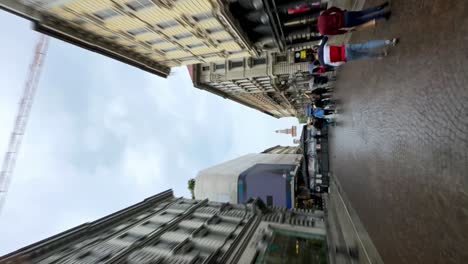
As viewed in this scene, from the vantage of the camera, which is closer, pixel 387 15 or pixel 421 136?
pixel 421 136

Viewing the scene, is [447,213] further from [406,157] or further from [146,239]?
[146,239]

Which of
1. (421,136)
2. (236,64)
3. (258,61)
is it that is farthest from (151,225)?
(258,61)

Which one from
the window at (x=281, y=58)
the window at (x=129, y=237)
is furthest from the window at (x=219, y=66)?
the window at (x=129, y=237)

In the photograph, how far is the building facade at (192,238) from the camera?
12.2 m

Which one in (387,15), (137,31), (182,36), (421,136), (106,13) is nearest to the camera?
(421,136)

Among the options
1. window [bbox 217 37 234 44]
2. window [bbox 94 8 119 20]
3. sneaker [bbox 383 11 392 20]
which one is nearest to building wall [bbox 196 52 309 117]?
window [bbox 217 37 234 44]

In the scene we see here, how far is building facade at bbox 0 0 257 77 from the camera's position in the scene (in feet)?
41.3

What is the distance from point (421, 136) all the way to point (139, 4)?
14873mm

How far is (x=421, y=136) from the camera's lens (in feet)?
11.8

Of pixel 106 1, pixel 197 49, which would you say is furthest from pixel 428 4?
pixel 197 49

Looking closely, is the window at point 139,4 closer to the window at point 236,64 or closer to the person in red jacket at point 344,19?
the person in red jacket at point 344,19

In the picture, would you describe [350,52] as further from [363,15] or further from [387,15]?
[387,15]

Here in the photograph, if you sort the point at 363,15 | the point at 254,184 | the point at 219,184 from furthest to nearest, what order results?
the point at 219,184
the point at 254,184
the point at 363,15

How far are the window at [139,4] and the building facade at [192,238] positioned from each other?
14.0 m
